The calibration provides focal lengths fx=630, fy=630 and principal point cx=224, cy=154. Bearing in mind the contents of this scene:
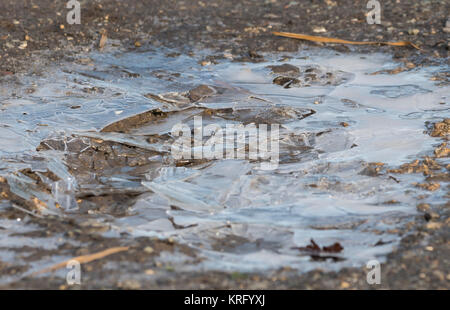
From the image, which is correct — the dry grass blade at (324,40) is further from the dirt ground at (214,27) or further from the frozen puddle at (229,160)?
the frozen puddle at (229,160)

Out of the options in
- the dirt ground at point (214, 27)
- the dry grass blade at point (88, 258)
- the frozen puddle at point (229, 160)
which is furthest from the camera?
the dirt ground at point (214, 27)

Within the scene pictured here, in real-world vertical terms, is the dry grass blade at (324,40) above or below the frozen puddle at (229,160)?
above

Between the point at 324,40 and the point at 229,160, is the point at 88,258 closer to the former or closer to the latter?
the point at 229,160

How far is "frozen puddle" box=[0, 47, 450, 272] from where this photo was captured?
264cm

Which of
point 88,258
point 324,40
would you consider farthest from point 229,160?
point 324,40

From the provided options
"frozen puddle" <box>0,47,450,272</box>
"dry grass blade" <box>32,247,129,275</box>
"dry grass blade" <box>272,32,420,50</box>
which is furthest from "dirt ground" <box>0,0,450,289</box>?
"dry grass blade" <box>32,247,129,275</box>

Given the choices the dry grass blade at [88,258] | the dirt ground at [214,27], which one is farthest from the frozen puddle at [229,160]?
the dirt ground at [214,27]

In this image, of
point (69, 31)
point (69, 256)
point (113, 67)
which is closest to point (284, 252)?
point (69, 256)

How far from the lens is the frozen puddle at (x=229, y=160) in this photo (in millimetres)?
2643

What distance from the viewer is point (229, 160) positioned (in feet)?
10.9

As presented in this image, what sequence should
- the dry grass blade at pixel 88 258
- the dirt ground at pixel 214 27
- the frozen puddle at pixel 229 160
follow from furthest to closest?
the dirt ground at pixel 214 27, the frozen puddle at pixel 229 160, the dry grass blade at pixel 88 258

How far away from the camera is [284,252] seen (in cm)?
252

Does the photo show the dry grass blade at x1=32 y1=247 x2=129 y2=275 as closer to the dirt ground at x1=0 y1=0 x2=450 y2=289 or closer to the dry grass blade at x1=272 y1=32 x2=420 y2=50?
the dirt ground at x1=0 y1=0 x2=450 y2=289

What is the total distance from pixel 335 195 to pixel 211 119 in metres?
1.18
